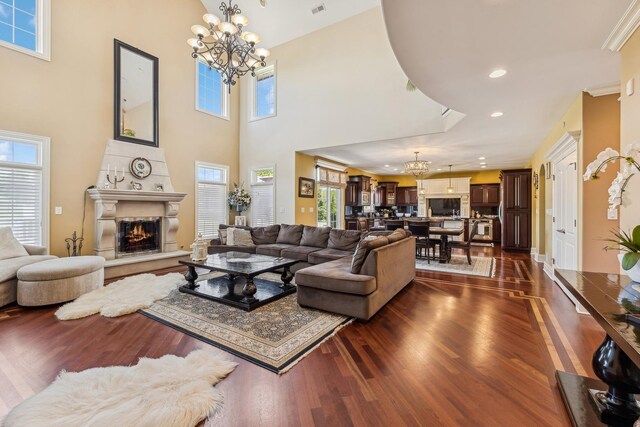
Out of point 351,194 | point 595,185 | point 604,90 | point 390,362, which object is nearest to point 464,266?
point 595,185

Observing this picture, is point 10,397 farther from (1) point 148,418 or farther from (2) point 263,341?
(2) point 263,341

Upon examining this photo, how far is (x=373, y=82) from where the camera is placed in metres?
5.93

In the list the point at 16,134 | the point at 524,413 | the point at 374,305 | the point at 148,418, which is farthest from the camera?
the point at 16,134

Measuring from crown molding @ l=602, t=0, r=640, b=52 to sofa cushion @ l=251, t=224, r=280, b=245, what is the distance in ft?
17.4

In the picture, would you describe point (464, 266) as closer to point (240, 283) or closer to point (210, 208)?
point (240, 283)

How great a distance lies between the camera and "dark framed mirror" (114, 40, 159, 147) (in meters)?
5.38

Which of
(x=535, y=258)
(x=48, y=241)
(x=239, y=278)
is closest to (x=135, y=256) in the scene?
(x=48, y=241)

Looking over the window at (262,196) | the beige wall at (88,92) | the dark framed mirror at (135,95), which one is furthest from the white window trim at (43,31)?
the window at (262,196)

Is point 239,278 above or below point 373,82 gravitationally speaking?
below

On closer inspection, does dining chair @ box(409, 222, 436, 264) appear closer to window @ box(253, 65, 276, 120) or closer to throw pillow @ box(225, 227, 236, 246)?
throw pillow @ box(225, 227, 236, 246)

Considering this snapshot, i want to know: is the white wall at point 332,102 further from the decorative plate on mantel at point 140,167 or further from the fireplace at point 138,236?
the fireplace at point 138,236

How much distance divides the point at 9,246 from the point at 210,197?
3668mm

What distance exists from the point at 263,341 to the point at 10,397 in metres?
1.66

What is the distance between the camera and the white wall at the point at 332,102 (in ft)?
18.5
